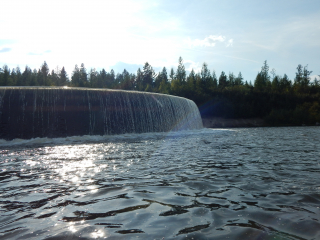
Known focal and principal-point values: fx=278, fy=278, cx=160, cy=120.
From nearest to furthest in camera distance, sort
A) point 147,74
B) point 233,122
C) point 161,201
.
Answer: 1. point 161,201
2. point 233,122
3. point 147,74

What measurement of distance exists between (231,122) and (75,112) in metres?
37.2

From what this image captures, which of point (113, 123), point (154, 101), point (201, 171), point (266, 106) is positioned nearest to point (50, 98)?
point (113, 123)

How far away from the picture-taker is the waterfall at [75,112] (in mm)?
15675

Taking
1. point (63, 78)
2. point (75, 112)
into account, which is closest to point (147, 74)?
point (63, 78)

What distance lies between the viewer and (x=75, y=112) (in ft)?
58.3

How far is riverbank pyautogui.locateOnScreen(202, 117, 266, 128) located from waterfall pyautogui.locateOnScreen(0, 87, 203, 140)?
25176 mm

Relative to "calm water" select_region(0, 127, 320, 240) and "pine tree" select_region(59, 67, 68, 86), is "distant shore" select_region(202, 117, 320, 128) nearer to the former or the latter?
"calm water" select_region(0, 127, 320, 240)

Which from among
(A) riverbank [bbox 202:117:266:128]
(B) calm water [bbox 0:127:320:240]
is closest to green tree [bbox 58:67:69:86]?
(A) riverbank [bbox 202:117:266:128]

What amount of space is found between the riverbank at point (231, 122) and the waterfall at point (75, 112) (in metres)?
25.2

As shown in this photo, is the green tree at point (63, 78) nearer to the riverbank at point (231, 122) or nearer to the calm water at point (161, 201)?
the riverbank at point (231, 122)

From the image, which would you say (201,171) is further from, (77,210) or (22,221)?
(22,221)

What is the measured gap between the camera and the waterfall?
15675 millimetres

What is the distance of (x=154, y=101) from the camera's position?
2298 cm

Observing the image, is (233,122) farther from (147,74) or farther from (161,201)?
(147,74)
